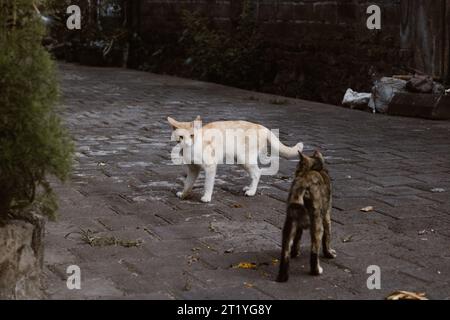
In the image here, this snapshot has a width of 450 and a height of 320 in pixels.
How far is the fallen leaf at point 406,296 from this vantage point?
3.37 metres

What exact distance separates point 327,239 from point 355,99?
21.7 ft

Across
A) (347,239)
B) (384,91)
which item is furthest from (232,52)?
(347,239)

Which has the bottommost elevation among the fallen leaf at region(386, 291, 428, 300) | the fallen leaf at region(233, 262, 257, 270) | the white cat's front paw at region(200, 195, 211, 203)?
the fallen leaf at region(233, 262, 257, 270)

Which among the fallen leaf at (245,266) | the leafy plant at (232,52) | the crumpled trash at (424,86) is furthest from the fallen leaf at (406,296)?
the leafy plant at (232,52)

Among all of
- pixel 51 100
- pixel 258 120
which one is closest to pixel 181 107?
pixel 258 120

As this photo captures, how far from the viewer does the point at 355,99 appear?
1036 centimetres

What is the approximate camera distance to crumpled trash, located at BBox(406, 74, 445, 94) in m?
9.45

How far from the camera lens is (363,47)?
10.8m

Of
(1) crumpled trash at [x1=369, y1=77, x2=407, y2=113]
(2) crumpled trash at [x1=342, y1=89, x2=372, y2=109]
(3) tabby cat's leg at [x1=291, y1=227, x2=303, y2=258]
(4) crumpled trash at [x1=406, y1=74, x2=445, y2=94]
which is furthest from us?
(2) crumpled trash at [x1=342, y1=89, x2=372, y2=109]

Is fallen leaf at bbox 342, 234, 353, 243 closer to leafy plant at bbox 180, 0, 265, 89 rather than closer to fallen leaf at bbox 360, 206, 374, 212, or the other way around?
fallen leaf at bbox 360, 206, 374, 212

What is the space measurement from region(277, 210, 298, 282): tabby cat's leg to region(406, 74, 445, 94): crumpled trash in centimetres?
628

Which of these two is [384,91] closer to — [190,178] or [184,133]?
[190,178]

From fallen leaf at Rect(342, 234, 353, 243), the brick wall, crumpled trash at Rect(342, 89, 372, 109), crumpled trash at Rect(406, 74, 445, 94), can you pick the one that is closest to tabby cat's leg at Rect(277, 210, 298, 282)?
fallen leaf at Rect(342, 234, 353, 243)
